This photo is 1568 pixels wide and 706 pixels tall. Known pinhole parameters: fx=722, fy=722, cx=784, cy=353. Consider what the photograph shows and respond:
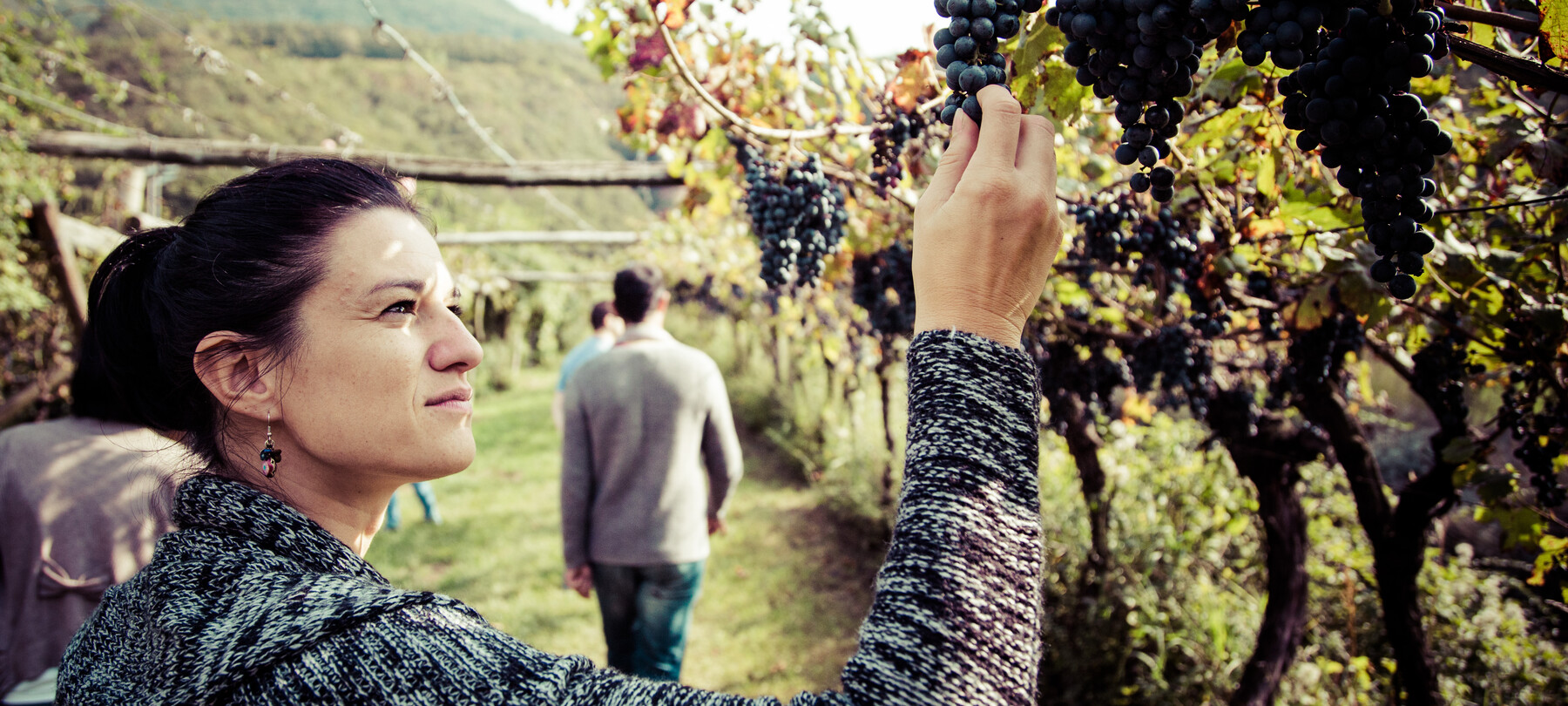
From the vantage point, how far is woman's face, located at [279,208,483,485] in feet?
3.37

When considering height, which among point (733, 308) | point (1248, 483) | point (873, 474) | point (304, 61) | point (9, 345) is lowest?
point (9, 345)

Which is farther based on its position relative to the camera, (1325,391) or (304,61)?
(304,61)

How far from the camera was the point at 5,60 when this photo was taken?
601cm

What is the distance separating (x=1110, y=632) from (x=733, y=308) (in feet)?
26.9

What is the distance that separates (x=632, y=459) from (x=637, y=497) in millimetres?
167

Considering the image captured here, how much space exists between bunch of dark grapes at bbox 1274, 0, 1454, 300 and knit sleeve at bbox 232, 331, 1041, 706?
15.7 inches

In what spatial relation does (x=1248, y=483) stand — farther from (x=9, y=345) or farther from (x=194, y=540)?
(x=9, y=345)

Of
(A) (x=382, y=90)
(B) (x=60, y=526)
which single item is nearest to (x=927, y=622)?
(B) (x=60, y=526)

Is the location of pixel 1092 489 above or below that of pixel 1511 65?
above

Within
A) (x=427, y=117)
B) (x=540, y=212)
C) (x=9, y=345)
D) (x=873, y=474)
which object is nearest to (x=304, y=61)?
(x=427, y=117)

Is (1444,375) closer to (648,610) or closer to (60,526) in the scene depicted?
(648,610)

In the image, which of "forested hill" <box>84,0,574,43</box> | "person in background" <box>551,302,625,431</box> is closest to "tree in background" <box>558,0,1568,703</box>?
"person in background" <box>551,302,625,431</box>

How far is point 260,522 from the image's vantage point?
0.95 metres

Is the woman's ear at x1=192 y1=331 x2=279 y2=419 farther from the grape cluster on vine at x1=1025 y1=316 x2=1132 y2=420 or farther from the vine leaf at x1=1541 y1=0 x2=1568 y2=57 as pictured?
the grape cluster on vine at x1=1025 y1=316 x2=1132 y2=420
